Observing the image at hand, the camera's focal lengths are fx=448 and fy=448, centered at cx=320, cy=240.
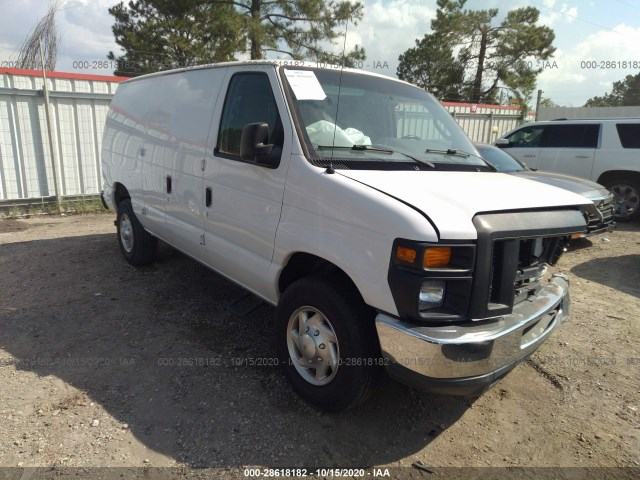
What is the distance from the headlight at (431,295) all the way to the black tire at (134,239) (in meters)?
4.01

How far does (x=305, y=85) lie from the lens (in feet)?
10.3

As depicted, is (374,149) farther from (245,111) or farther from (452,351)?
(452,351)

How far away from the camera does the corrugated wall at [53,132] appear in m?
8.28

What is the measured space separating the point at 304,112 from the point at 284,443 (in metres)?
2.12

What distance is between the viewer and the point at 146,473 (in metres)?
2.44

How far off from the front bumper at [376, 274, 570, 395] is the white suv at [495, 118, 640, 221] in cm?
722

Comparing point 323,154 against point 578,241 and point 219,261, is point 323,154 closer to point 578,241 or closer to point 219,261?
point 219,261

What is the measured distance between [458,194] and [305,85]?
1.37 metres

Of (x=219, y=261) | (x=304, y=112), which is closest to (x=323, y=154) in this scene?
(x=304, y=112)

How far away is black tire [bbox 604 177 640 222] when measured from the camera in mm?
9164

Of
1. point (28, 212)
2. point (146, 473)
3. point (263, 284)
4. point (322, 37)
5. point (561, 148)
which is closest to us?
point (146, 473)

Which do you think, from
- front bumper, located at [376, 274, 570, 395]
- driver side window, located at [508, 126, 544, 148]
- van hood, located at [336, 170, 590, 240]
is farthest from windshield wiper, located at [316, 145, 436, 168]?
driver side window, located at [508, 126, 544, 148]

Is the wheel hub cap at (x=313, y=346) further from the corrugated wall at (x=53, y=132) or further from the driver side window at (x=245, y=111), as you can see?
the corrugated wall at (x=53, y=132)

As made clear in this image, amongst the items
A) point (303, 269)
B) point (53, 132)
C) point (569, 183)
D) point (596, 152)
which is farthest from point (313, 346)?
point (596, 152)
